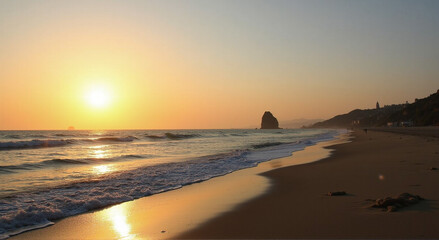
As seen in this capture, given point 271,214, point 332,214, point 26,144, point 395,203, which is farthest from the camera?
point 26,144

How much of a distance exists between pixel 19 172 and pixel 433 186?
16.0 meters

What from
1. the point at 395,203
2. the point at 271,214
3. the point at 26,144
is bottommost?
the point at 271,214

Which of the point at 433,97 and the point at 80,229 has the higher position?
the point at 433,97

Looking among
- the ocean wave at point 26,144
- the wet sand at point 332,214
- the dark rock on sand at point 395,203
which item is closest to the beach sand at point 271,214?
the wet sand at point 332,214

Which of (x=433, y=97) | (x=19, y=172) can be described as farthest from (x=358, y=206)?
(x=433, y=97)

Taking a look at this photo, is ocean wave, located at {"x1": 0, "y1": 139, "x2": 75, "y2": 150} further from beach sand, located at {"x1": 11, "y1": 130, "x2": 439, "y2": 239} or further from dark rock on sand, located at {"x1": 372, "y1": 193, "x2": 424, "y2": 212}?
dark rock on sand, located at {"x1": 372, "y1": 193, "x2": 424, "y2": 212}

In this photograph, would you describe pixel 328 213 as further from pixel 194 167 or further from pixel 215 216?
pixel 194 167

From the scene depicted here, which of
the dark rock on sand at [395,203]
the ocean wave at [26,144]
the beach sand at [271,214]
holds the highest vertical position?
the ocean wave at [26,144]

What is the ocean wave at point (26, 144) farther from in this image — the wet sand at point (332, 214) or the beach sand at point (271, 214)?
the wet sand at point (332, 214)

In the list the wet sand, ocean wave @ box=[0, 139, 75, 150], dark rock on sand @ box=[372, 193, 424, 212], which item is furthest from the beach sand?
ocean wave @ box=[0, 139, 75, 150]

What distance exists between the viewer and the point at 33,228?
21.5ft

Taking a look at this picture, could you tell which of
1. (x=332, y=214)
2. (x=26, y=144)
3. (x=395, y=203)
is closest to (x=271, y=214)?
(x=332, y=214)

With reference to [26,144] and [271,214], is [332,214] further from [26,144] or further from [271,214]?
[26,144]

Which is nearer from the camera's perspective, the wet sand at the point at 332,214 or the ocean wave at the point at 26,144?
the wet sand at the point at 332,214
